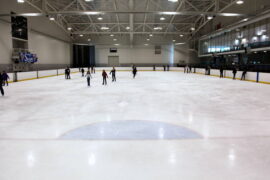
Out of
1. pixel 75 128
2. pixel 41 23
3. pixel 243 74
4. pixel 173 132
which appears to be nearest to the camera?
pixel 173 132

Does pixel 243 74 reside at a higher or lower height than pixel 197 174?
higher

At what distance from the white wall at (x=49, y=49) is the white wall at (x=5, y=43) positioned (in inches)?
141

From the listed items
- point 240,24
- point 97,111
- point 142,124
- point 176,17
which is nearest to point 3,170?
point 142,124

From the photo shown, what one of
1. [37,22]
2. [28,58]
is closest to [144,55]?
[37,22]

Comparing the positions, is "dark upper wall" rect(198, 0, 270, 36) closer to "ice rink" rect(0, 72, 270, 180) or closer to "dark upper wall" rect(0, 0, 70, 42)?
"ice rink" rect(0, 72, 270, 180)

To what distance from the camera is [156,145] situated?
12.9ft

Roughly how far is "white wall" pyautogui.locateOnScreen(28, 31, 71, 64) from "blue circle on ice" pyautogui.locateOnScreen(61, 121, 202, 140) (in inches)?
790

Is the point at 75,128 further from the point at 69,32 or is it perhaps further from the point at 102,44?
the point at 102,44

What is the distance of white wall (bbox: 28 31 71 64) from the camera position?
22516 mm

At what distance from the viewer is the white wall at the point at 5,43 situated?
16.9 m

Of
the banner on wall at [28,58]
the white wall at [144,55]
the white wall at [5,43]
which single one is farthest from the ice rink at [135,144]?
the white wall at [144,55]

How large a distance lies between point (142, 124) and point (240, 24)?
67.3 ft

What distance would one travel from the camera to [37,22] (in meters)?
23.4

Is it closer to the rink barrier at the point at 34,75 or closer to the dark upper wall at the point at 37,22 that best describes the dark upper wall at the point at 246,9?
the dark upper wall at the point at 37,22
